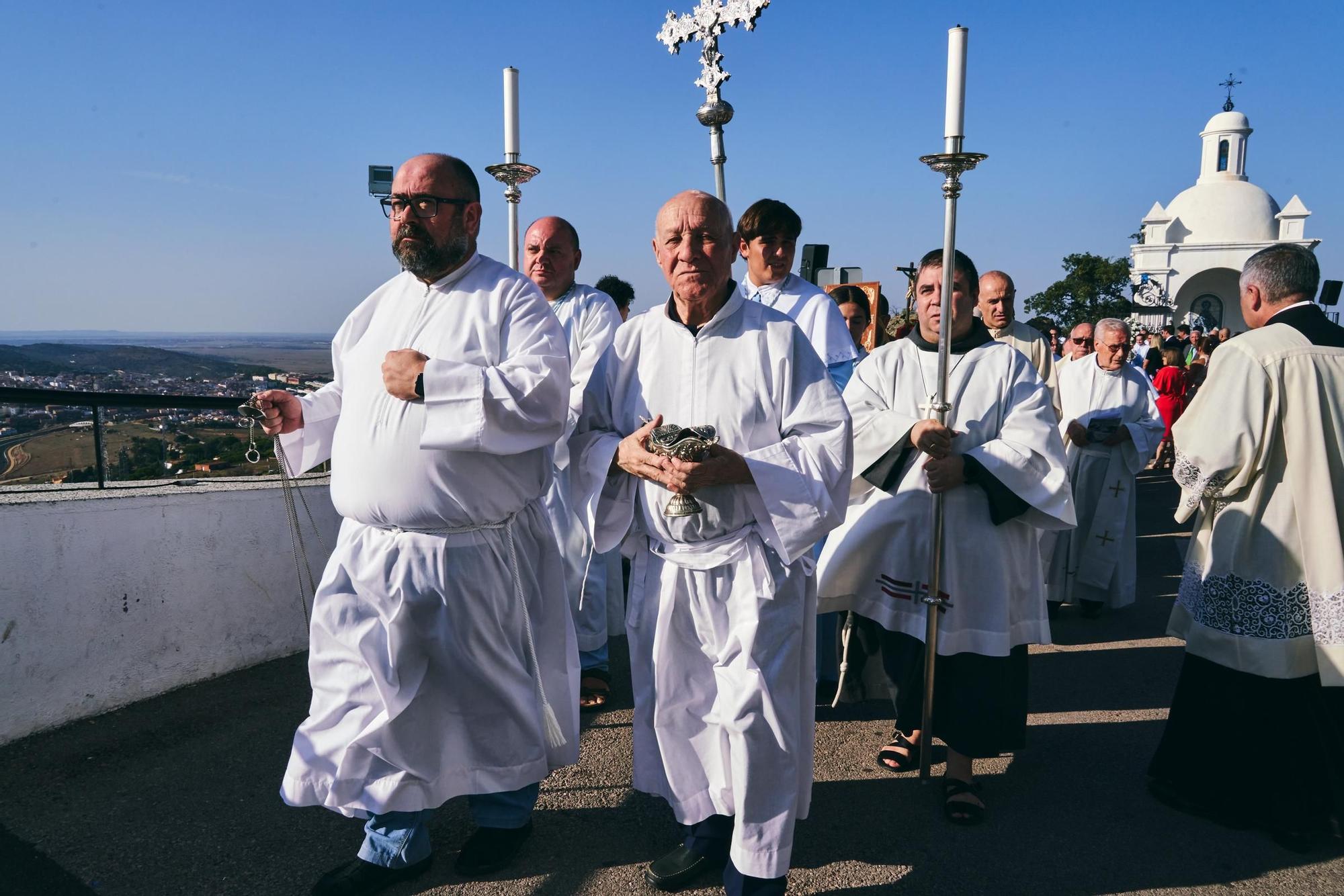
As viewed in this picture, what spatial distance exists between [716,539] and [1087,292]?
40433 millimetres

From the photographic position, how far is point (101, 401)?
4387 mm

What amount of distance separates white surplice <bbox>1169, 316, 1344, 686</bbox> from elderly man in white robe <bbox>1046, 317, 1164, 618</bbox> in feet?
9.37

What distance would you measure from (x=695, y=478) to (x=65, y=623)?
10.5ft

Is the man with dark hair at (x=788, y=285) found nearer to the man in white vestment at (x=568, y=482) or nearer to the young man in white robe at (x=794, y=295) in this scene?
the young man in white robe at (x=794, y=295)

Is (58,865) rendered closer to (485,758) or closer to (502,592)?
(485,758)

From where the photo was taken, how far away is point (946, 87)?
348 centimetres

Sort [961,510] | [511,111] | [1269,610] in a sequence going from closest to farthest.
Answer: [1269,610]
[961,510]
[511,111]

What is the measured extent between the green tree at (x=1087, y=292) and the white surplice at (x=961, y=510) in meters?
37.4

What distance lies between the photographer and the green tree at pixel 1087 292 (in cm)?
3875

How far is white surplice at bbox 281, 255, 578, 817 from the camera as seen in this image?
9.68ft

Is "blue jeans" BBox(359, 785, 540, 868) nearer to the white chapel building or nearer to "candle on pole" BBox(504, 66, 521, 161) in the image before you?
"candle on pole" BBox(504, 66, 521, 161)

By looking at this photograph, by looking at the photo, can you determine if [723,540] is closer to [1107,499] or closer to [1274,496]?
[1274,496]

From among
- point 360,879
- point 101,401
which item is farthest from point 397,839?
point 101,401

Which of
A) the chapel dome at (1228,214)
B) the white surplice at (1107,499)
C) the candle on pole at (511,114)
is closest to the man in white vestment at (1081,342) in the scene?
the white surplice at (1107,499)
